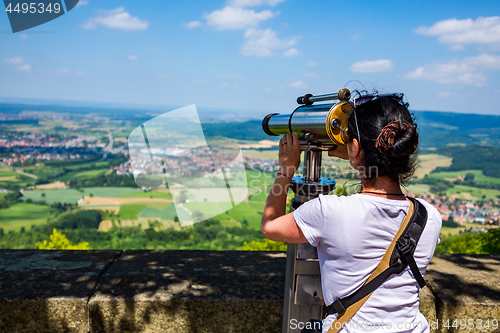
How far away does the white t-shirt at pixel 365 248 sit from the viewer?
104 cm

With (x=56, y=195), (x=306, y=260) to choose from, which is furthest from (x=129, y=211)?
(x=306, y=260)

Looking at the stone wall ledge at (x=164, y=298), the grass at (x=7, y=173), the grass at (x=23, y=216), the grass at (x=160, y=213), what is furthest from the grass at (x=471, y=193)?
the grass at (x=7, y=173)

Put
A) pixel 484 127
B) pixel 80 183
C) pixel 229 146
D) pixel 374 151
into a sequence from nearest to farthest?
1. pixel 374 151
2. pixel 229 146
3. pixel 484 127
4. pixel 80 183

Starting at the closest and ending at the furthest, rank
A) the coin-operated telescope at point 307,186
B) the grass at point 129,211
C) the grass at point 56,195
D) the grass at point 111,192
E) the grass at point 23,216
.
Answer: the coin-operated telescope at point 307,186, the grass at point 129,211, the grass at point 23,216, the grass at point 111,192, the grass at point 56,195

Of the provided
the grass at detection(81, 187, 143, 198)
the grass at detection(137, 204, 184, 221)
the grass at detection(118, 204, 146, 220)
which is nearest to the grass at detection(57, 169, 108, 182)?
the grass at detection(81, 187, 143, 198)

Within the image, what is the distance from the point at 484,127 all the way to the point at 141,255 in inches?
454

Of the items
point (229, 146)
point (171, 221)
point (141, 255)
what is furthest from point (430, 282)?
point (171, 221)

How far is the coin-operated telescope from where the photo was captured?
129cm

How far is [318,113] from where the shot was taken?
1270 millimetres

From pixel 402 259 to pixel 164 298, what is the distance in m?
1.17

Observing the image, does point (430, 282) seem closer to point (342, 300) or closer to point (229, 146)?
point (342, 300)

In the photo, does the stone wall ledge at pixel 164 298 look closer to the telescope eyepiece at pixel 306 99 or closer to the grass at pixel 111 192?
the telescope eyepiece at pixel 306 99

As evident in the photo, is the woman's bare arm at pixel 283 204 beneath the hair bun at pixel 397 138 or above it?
beneath

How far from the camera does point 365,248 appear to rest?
105cm
